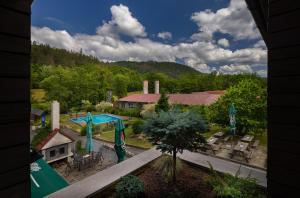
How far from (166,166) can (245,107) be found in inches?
391

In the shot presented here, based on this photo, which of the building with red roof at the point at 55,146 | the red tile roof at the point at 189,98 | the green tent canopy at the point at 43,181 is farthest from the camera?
the red tile roof at the point at 189,98

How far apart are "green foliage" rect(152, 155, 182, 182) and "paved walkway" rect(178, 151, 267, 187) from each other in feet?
2.07

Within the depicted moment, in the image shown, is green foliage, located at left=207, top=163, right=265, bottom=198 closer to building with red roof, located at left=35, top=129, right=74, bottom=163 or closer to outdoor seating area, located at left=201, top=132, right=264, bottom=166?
outdoor seating area, located at left=201, top=132, right=264, bottom=166

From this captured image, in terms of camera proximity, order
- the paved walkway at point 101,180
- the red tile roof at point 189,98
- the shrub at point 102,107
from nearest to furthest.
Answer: the paved walkway at point 101,180 < the red tile roof at point 189,98 < the shrub at point 102,107

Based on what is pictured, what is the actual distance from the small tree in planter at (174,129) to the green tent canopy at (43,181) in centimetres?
264

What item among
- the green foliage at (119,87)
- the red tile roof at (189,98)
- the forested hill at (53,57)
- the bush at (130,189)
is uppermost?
the forested hill at (53,57)

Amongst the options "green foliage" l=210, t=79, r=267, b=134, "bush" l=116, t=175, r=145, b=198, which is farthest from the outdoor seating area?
"bush" l=116, t=175, r=145, b=198

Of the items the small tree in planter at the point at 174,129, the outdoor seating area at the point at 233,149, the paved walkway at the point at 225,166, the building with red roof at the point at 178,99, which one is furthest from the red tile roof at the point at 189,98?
the small tree in planter at the point at 174,129

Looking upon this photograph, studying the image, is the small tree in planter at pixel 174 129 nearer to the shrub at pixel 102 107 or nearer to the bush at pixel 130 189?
the bush at pixel 130 189

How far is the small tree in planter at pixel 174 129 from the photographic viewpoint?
5047 millimetres

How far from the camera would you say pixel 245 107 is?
13.4 metres

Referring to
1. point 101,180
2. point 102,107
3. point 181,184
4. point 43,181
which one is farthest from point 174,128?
point 102,107
